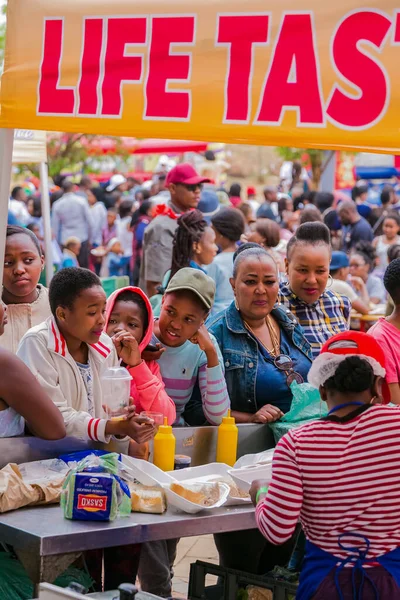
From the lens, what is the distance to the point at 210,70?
4.00m

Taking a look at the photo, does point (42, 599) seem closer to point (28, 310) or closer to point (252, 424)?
point (252, 424)

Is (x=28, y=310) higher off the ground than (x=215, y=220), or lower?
lower

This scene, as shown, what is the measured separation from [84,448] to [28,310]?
4.28ft

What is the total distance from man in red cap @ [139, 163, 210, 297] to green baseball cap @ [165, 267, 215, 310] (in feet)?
12.6

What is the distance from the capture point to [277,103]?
12.9 ft

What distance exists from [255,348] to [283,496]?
1.99 m

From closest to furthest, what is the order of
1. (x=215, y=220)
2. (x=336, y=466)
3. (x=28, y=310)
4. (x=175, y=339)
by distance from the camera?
(x=336, y=466) < (x=175, y=339) < (x=28, y=310) < (x=215, y=220)

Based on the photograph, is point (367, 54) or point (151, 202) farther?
point (151, 202)

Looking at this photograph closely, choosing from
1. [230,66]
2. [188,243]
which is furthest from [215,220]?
[230,66]

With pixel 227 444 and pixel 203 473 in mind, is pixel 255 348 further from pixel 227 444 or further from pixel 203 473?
pixel 203 473

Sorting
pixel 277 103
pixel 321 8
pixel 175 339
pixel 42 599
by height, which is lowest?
pixel 42 599

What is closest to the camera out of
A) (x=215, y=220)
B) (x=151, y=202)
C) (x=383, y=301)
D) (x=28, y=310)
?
(x=28, y=310)

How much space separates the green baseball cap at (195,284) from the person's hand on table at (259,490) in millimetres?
1360

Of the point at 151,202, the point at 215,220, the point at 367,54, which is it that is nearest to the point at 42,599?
the point at 367,54
